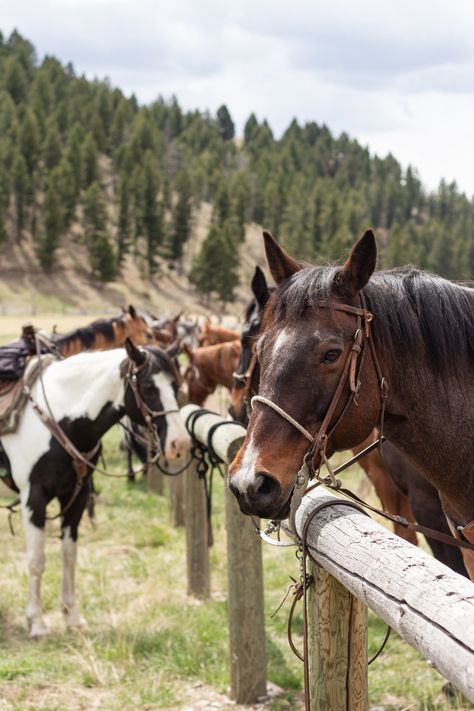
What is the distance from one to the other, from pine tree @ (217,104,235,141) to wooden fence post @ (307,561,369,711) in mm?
166210

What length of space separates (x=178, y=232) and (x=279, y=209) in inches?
945

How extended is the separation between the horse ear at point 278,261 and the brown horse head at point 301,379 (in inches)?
1.7

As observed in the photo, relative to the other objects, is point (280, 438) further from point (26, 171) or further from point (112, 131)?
point (112, 131)

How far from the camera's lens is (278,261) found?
2777 millimetres

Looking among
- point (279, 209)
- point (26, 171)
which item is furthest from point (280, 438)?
Result: point (279, 209)

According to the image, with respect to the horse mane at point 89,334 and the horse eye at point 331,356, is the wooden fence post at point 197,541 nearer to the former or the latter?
the horse mane at point 89,334

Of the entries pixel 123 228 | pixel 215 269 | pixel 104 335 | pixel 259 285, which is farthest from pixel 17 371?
pixel 123 228

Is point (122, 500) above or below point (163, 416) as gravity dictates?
below

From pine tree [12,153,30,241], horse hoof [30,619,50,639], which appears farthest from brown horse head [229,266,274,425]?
pine tree [12,153,30,241]

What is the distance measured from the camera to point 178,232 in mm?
73938

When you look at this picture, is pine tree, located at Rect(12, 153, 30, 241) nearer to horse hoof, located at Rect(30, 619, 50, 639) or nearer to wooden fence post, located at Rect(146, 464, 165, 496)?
wooden fence post, located at Rect(146, 464, 165, 496)

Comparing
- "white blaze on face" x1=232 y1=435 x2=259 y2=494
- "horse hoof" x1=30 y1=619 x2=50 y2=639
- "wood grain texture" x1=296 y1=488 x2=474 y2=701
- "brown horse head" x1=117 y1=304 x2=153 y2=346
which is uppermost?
"white blaze on face" x1=232 y1=435 x2=259 y2=494

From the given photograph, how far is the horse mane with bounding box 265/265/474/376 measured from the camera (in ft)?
8.48

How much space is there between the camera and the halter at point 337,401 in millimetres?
2289
